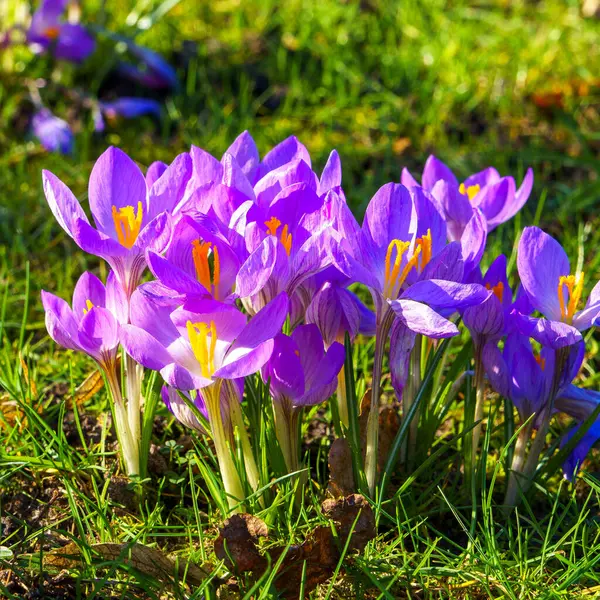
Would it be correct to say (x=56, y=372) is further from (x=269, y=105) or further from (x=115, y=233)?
(x=269, y=105)

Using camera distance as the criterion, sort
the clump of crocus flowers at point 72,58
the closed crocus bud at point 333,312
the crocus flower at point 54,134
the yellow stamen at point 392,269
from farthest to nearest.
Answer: the clump of crocus flowers at point 72,58 → the crocus flower at point 54,134 → the closed crocus bud at point 333,312 → the yellow stamen at point 392,269

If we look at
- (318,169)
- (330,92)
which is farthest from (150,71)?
(318,169)

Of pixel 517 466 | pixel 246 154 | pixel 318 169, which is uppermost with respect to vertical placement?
pixel 246 154

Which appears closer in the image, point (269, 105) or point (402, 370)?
point (402, 370)

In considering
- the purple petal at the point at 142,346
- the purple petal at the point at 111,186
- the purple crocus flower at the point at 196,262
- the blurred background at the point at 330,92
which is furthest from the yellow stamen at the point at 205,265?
the blurred background at the point at 330,92

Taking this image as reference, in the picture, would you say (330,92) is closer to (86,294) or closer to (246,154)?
(246,154)

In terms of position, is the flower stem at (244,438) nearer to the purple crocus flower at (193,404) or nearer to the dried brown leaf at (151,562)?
the purple crocus flower at (193,404)

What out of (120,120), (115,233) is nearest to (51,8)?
(120,120)
